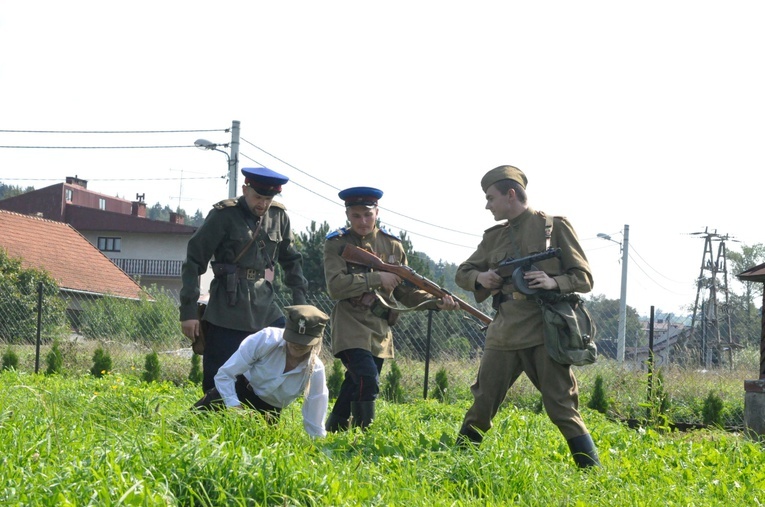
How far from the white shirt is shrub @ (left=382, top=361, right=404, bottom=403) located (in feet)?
21.8

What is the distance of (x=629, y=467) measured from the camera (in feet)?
16.3

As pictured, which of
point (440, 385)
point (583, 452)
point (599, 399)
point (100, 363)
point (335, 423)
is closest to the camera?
point (583, 452)

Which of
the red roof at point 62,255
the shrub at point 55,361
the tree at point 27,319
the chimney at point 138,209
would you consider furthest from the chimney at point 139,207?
the shrub at point 55,361

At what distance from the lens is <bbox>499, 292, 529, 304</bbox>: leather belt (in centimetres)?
512

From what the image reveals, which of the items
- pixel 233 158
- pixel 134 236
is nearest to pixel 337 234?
pixel 233 158

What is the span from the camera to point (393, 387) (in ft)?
39.0

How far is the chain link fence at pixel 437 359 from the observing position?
11.1 meters

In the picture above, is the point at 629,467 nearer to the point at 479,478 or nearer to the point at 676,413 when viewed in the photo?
the point at 479,478

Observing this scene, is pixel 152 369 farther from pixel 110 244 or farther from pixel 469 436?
pixel 110 244

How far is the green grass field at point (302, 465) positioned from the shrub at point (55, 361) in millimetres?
7938

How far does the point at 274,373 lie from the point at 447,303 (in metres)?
1.72

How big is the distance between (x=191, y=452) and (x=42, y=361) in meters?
12.1

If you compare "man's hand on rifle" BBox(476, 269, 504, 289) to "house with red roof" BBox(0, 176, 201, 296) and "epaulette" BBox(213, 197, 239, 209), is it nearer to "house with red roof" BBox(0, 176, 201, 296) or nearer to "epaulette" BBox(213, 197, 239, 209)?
"epaulette" BBox(213, 197, 239, 209)

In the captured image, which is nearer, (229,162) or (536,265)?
(536,265)
